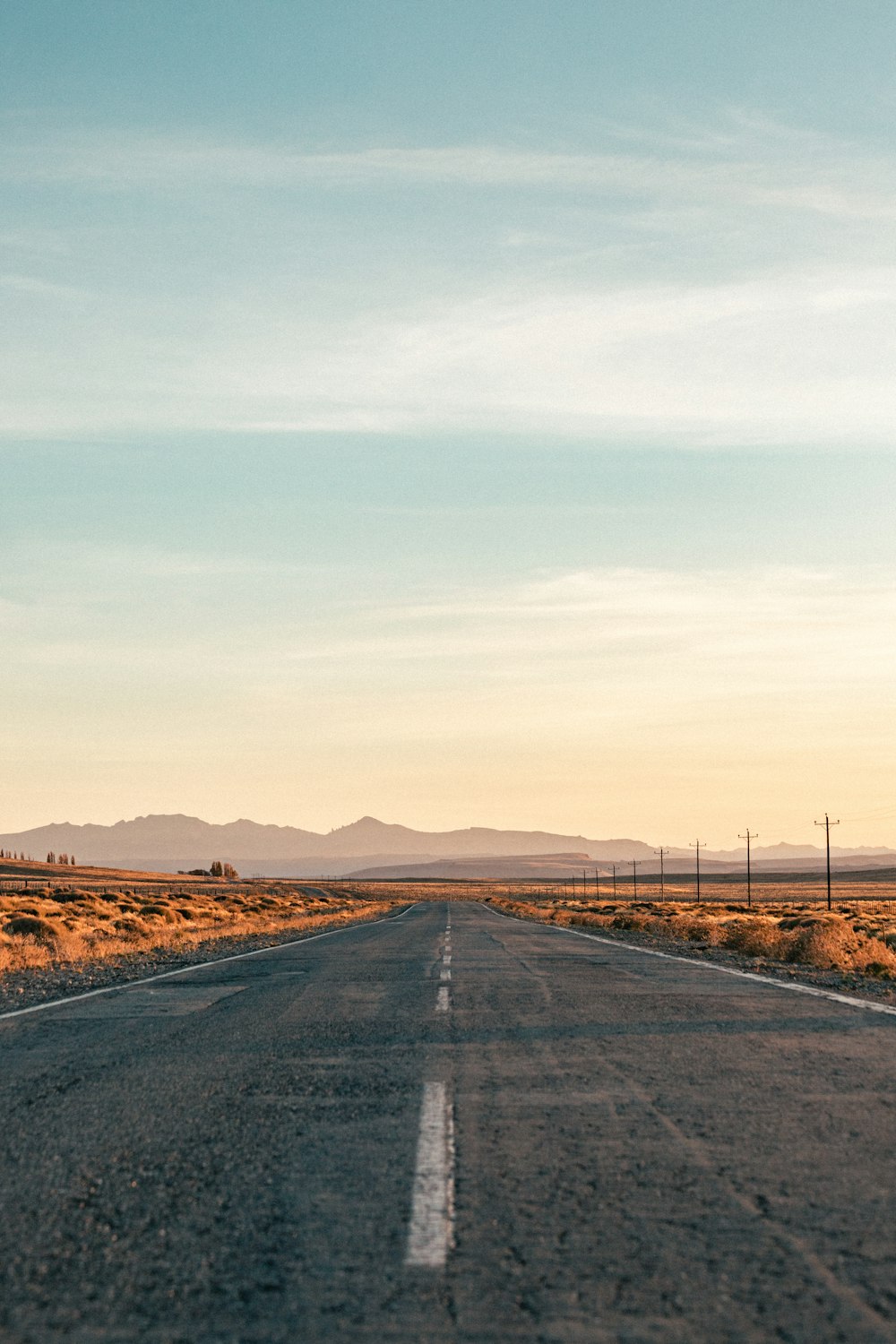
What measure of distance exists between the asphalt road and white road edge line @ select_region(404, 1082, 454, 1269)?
0.02 metres

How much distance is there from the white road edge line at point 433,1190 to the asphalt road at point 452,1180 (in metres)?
0.02

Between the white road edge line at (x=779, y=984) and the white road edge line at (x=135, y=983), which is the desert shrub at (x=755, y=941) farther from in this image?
the white road edge line at (x=135, y=983)

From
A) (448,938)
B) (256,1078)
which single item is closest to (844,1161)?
(256,1078)

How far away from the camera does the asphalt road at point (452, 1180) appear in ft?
12.7

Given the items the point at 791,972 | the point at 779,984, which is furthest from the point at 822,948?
the point at 779,984

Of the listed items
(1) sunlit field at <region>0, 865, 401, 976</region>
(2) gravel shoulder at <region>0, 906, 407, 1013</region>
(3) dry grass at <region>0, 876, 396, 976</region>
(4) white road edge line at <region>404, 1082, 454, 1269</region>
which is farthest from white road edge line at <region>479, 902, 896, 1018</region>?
(3) dry grass at <region>0, 876, 396, 976</region>

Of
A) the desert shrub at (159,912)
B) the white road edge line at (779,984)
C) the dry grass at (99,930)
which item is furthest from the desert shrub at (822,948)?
the desert shrub at (159,912)

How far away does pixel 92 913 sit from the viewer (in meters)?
51.0

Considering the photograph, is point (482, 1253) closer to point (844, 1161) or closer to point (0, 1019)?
point (844, 1161)

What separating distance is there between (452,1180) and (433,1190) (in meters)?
0.20

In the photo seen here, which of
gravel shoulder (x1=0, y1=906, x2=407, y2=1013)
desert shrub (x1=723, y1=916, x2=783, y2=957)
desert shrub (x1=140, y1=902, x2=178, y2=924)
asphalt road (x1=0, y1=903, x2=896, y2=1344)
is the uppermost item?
asphalt road (x1=0, y1=903, x2=896, y2=1344)

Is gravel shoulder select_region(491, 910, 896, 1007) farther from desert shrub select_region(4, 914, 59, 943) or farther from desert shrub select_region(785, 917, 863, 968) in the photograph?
desert shrub select_region(4, 914, 59, 943)

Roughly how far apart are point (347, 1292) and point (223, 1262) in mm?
623

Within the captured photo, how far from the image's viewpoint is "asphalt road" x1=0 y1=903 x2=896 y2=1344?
3.87 metres
